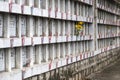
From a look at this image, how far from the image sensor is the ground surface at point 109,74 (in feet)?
55.2

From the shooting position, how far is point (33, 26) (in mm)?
10141

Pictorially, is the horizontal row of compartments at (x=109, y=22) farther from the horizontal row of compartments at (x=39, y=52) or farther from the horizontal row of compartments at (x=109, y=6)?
the horizontal row of compartments at (x=39, y=52)

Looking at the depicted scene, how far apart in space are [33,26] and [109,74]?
908 cm

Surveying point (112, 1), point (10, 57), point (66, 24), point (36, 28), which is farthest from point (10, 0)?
point (112, 1)

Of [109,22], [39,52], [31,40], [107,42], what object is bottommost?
[107,42]

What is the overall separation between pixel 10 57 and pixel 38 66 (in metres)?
1.55

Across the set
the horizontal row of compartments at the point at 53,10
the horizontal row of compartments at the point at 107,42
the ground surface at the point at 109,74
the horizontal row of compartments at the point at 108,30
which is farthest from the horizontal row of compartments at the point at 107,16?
the ground surface at the point at 109,74

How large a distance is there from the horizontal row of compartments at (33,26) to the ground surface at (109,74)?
3788mm

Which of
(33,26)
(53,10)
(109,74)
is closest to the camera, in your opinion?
(33,26)

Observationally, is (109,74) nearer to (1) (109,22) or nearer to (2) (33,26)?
(1) (109,22)

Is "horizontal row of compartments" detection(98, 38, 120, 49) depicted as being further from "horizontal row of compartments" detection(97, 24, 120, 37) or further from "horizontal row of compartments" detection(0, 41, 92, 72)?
"horizontal row of compartments" detection(0, 41, 92, 72)

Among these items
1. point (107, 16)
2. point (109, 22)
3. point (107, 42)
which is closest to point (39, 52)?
point (107, 42)

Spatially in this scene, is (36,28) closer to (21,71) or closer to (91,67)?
(21,71)

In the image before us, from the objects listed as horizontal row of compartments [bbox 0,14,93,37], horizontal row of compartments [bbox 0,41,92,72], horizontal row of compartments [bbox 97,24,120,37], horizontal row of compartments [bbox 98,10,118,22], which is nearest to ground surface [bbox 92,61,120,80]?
horizontal row of compartments [bbox 0,41,92,72]
